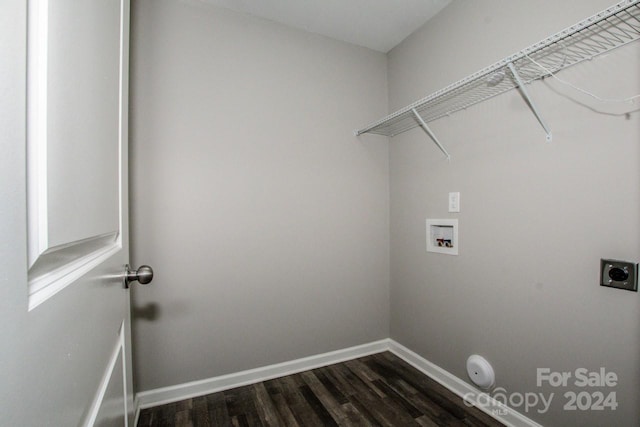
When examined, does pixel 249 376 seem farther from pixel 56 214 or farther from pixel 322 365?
pixel 56 214

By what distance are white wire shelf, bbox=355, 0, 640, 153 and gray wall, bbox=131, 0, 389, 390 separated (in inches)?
30.8

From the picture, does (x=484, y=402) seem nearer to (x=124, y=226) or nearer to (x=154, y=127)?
(x=124, y=226)

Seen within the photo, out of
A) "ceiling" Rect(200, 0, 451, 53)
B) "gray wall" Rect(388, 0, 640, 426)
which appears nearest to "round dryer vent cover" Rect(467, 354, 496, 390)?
"gray wall" Rect(388, 0, 640, 426)

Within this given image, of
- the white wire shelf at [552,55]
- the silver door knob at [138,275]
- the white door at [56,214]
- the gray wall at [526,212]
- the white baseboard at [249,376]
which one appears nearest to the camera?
the white door at [56,214]

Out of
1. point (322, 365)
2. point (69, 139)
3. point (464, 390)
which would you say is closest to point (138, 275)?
point (69, 139)

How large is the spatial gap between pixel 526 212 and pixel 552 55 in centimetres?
72

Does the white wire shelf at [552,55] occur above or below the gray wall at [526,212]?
above

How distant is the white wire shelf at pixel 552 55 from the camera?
95cm

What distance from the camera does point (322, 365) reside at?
6.77 ft

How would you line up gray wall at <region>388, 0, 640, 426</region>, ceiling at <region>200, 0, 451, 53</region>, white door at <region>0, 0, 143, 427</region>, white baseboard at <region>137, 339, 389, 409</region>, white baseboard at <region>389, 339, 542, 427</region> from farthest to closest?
Result: ceiling at <region>200, 0, 451, 53</region> < white baseboard at <region>137, 339, 389, 409</region> < white baseboard at <region>389, 339, 542, 427</region> < gray wall at <region>388, 0, 640, 426</region> < white door at <region>0, 0, 143, 427</region>

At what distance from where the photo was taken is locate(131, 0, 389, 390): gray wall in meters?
1.66

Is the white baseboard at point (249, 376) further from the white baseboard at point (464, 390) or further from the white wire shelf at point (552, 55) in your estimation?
the white wire shelf at point (552, 55)

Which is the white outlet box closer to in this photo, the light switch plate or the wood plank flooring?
the light switch plate

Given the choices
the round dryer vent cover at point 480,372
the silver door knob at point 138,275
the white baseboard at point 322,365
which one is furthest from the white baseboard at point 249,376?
the silver door knob at point 138,275
